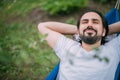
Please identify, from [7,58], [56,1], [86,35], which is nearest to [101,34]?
[86,35]

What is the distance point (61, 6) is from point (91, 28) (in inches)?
142

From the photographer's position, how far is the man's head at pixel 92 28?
2.62 meters

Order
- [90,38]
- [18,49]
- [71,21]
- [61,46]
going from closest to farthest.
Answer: [18,49], [90,38], [61,46], [71,21]

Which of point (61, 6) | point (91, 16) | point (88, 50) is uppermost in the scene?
point (91, 16)

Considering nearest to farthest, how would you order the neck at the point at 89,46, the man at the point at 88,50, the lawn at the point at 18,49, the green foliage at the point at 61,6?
1. the lawn at the point at 18,49
2. the man at the point at 88,50
3. the neck at the point at 89,46
4. the green foliage at the point at 61,6

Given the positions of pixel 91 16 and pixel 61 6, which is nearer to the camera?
pixel 91 16

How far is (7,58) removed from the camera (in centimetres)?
167

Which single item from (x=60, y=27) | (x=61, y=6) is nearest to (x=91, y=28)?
(x=60, y=27)

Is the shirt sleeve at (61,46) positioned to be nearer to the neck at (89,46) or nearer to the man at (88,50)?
the man at (88,50)

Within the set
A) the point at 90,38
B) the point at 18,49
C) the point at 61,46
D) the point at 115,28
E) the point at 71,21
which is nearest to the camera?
the point at 18,49

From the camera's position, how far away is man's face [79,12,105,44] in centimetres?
261

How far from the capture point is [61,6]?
6227 millimetres

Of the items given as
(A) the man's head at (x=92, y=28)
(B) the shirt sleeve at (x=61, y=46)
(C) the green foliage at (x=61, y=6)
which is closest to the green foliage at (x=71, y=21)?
(C) the green foliage at (x=61, y=6)

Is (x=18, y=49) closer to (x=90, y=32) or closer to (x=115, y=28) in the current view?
(x=90, y=32)
